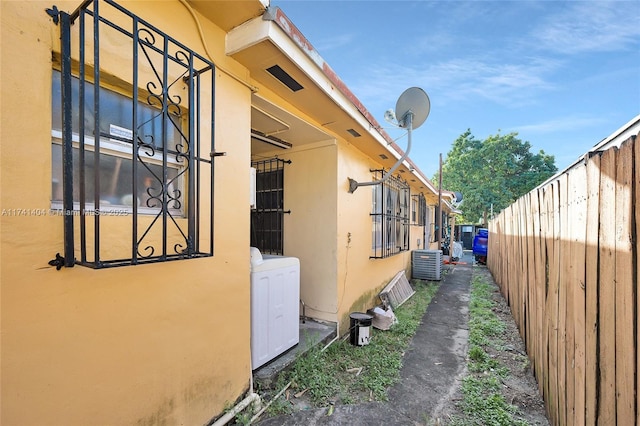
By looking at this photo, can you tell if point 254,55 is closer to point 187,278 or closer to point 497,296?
point 187,278

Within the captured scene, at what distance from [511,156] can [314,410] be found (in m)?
22.2

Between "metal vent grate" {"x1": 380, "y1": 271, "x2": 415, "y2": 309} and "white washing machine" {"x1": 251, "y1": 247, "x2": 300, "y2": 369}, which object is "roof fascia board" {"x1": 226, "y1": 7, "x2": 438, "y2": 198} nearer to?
"white washing machine" {"x1": 251, "y1": 247, "x2": 300, "y2": 369}

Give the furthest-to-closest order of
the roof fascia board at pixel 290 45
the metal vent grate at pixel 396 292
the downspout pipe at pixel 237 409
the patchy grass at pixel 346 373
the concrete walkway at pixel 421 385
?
1. the metal vent grate at pixel 396 292
2. the patchy grass at pixel 346 373
3. the concrete walkway at pixel 421 385
4. the downspout pipe at pixel 237 409
5. the roof fascia board at pixel 290 45

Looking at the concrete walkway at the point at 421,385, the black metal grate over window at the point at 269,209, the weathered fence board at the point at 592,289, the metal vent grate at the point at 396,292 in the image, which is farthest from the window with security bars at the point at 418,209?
the weathered fence board at the point at 592,289

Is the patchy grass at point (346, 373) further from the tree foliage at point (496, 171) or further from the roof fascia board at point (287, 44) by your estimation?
the tree foliage at point (496, 171)

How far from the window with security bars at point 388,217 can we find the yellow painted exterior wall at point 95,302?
3525 mm

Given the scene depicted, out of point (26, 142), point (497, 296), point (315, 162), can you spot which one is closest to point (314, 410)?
point (26, 142)

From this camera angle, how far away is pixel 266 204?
16.0 feet

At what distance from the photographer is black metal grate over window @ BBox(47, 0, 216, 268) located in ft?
4.43

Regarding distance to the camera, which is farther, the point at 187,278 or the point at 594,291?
the point at 187,278

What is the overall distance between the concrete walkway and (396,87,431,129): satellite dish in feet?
10.8

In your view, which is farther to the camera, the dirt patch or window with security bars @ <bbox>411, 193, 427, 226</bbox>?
window with security bars @ <bbox>411, 193, 427, 226</bbox>

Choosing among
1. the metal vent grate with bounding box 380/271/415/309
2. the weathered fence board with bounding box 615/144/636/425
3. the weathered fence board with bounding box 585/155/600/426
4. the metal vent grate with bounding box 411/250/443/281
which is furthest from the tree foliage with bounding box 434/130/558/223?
the weathered fence board with bounding box 615/144/636/425

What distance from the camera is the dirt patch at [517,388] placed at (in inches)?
99.2
